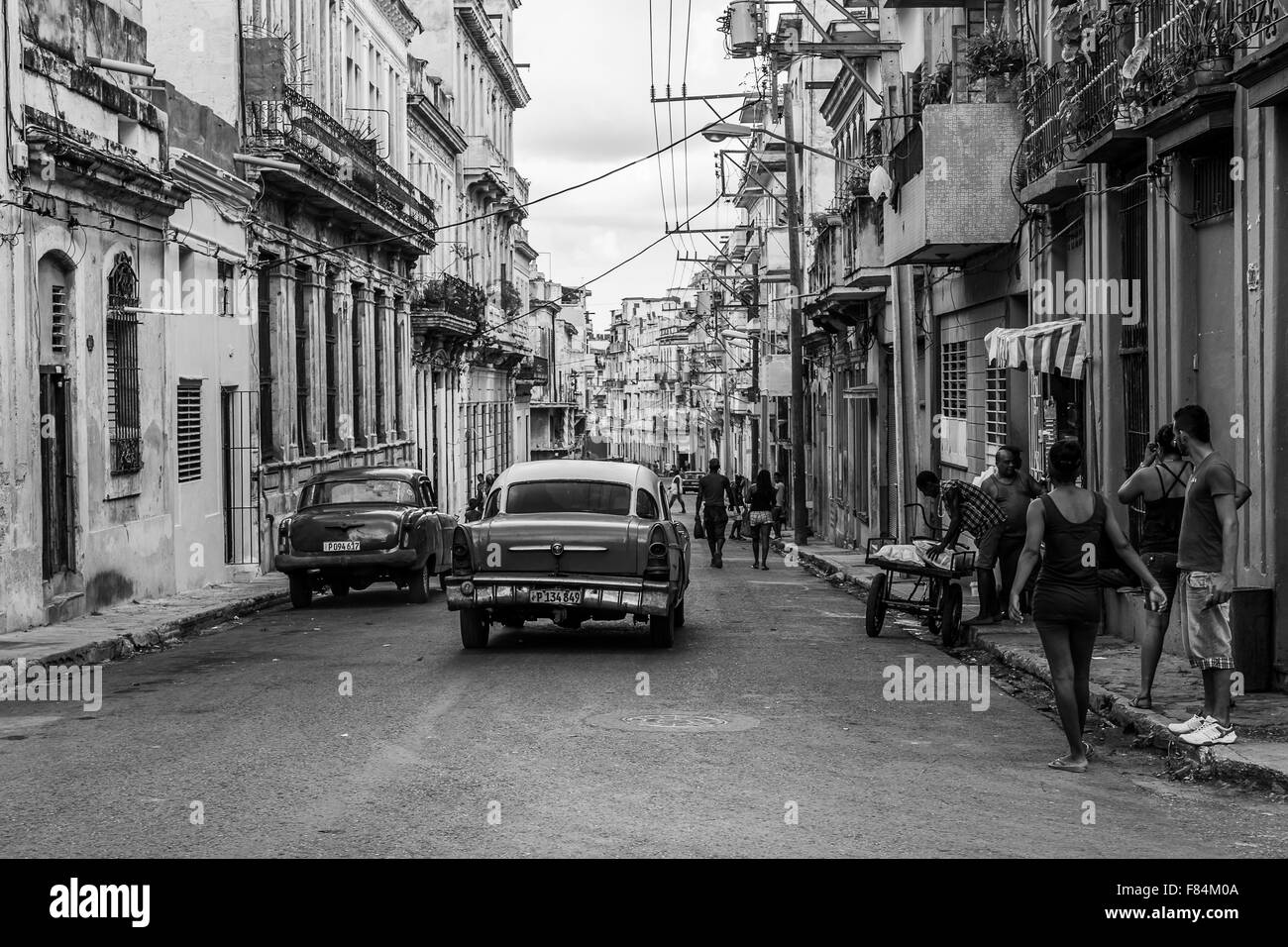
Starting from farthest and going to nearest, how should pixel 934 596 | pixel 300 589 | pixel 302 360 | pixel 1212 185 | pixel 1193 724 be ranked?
1. pixel 302 360
2. pixel 300 589
3. pixel 934 596
4. pixel 1212 185
5. pixel 1193 724

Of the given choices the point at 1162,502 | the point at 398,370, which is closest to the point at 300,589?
the point at 1162,502

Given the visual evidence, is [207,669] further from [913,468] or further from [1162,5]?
[913,468]

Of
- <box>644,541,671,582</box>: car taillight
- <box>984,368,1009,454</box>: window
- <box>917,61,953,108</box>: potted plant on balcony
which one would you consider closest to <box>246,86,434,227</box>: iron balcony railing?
<box>917,61,953,108</box>: potted plant on balcony

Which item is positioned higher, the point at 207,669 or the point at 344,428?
the point at 344,428

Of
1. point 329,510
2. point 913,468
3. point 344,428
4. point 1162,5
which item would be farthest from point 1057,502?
point 344,428

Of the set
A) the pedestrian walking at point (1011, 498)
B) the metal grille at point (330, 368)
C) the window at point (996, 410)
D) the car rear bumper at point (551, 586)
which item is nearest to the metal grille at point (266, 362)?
the metal grille at point (330, 368)

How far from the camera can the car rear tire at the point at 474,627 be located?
15422 millimetres

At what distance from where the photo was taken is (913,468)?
101ft

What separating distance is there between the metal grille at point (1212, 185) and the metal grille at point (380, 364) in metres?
28.6

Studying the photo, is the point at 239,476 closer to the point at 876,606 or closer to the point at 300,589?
the point at 300,589

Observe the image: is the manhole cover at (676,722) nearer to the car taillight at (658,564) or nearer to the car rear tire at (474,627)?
the car taillight at (658,564)

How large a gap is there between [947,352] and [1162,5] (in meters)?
14.2

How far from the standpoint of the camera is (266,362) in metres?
30.5

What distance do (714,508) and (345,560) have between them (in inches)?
455
